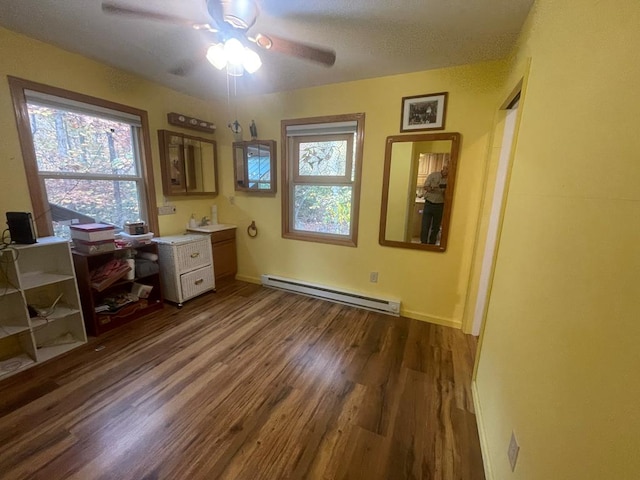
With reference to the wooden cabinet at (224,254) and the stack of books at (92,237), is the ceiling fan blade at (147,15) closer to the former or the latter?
the stack of books at (92,237)

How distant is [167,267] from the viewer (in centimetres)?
276

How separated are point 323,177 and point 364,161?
52cm

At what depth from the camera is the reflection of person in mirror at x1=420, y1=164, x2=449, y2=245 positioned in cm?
236

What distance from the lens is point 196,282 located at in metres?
2.94

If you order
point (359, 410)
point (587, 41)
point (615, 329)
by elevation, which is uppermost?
point (587, 41)

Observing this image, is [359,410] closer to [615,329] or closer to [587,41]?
[615,329]

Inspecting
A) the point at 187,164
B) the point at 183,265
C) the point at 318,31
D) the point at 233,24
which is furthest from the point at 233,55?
the point at 183,265

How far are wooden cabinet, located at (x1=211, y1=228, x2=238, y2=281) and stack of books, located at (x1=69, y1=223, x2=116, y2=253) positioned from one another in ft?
3.48

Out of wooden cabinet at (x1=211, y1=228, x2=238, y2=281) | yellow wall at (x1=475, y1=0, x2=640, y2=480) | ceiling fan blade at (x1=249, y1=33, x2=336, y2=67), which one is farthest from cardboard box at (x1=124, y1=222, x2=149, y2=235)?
yellow wall at (x1=475, y1=0, x2=640, y2=480)

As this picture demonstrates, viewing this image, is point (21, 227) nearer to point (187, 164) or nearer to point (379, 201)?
point (187, 164)

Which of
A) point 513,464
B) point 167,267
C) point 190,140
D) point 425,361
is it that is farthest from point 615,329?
point 190,140

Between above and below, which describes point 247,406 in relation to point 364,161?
below

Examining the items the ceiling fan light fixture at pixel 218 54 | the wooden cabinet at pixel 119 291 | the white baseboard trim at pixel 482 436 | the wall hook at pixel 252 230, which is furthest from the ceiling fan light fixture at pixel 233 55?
the white baseboard trim at pixel 482 436

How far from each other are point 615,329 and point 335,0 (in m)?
1.85
